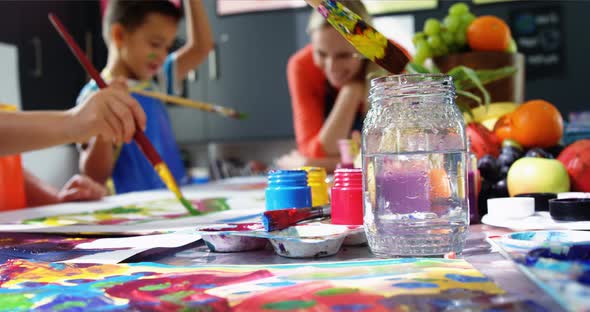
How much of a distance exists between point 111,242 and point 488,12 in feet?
10.1

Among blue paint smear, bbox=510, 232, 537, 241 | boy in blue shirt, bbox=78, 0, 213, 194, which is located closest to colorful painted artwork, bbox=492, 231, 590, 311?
blue paint smear, bbox=510, 232, 537, 241

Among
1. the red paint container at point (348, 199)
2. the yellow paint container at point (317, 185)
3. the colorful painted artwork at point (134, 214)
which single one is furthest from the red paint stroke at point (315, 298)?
the colorful painted artwork at point (134, 214)

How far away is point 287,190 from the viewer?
714mm

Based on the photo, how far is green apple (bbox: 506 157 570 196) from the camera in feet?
2.74

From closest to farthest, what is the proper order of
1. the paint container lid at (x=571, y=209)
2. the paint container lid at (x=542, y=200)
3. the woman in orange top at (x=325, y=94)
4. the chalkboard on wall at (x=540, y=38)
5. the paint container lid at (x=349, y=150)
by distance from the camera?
the paint container lid at (x=571, y=209), the paint container lid at (x=542, y=200), the paint container lid at (x=349, y=150), the woman in orange top at (x=325, y=94), the chalkboard on wall at (x=540, y=38)

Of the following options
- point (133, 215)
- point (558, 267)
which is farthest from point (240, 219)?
point (558, 267)

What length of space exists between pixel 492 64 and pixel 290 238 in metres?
0.83

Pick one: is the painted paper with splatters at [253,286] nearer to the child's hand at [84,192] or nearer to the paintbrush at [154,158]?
the paintbrush at [154,158]

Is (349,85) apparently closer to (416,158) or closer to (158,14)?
(158,14)

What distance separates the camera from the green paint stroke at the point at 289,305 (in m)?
0.38

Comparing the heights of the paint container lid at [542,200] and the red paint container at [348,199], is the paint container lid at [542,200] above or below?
below

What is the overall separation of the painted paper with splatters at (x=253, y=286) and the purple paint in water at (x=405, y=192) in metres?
0.07

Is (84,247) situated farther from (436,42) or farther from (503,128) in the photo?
(436,42)

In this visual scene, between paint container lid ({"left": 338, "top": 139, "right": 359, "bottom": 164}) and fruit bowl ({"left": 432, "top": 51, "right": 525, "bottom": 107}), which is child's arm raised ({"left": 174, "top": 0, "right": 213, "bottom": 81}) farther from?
fruit bowl ({"left": 432, "top": 51, "right": 525, "bottom": 107})
